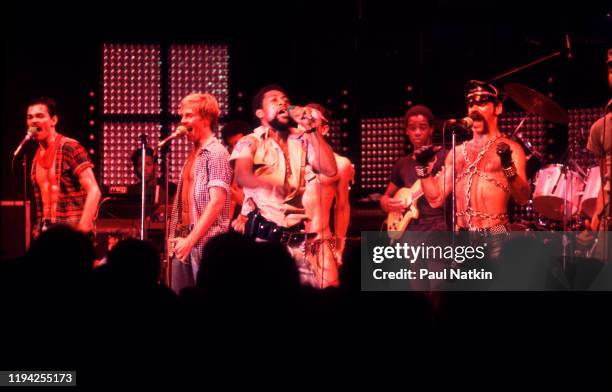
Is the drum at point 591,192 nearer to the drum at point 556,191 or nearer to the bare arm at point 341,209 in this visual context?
the drum at point 556,191

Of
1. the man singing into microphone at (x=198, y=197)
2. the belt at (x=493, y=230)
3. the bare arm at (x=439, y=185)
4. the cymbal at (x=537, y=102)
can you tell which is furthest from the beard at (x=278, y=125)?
the cymbal at (x=537, y=102)

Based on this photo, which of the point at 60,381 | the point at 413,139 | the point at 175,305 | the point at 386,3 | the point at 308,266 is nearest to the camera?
the point at 60,381

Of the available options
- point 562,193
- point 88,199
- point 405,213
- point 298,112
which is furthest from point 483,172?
point 88,199

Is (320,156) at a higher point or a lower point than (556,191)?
higher

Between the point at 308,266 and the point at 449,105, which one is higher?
the point at 449,105

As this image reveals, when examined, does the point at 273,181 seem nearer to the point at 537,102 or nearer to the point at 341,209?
the point at 341,209

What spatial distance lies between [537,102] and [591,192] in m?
1.12

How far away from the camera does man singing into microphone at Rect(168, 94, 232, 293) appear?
688cm

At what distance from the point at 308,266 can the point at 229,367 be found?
12.6 ft

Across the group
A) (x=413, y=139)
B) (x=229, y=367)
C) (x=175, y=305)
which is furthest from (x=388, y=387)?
(x=413, y=139)

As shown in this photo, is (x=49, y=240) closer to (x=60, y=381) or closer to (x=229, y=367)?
(x=60, y=381)

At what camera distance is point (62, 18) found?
934cm

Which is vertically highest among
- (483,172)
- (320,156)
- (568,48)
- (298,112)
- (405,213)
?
(568,48)

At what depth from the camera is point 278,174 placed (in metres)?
7.22
